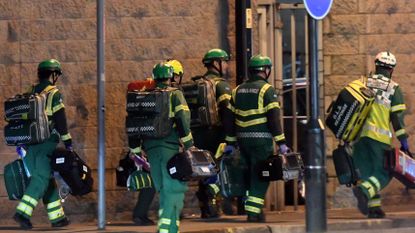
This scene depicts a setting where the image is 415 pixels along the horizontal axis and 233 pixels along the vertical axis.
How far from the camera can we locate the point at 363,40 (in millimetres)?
13922

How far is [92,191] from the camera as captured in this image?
13.4 metres

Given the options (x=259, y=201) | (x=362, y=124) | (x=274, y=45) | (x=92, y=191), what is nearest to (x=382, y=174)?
(x=362, y=124)

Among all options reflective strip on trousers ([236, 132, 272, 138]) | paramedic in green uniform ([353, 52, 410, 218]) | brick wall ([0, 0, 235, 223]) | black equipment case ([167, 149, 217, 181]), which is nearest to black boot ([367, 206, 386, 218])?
paramedic in green uniform ([353, 52, 410, 218])

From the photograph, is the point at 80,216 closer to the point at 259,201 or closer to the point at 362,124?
the point at 259,201

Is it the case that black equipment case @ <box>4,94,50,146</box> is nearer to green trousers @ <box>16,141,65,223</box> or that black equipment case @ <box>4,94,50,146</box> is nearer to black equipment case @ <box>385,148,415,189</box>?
green trousers @ <box>16,141,65,223</box>

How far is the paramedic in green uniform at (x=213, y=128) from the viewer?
12727mm

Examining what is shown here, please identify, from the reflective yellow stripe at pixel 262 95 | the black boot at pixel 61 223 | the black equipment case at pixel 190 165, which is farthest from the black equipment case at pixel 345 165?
the black boot at pixel 61 223

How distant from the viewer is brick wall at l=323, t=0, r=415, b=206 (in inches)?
548

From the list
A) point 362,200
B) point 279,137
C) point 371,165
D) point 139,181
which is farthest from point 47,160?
point 371,165

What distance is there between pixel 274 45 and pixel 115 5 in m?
2.27

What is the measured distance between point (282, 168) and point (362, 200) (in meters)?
1.19

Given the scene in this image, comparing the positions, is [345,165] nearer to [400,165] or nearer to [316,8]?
[400,165]

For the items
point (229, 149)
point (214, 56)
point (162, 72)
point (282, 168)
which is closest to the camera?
point (162, 72)

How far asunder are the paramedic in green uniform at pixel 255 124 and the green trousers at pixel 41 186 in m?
2.21
